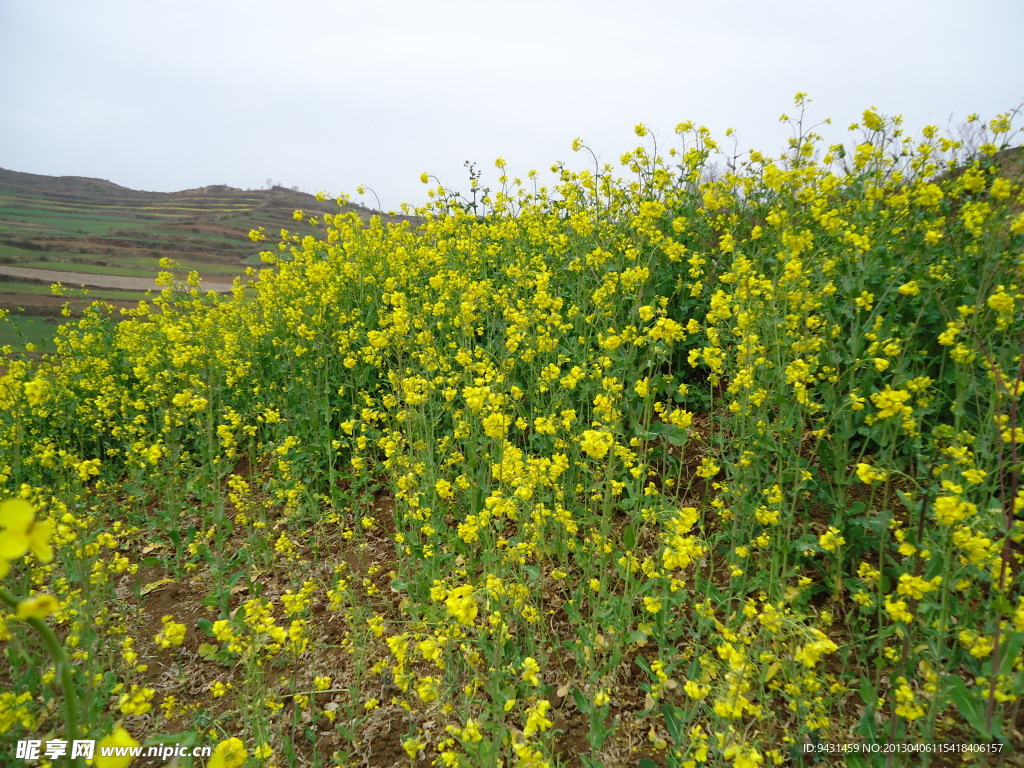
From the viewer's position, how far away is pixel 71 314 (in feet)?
21.0

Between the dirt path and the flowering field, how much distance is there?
14.8 ft

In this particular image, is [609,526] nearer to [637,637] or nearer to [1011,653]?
[637,637]

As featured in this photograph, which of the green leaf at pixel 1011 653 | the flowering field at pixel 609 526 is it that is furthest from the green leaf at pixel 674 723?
the green leaf at pixel 1011 653

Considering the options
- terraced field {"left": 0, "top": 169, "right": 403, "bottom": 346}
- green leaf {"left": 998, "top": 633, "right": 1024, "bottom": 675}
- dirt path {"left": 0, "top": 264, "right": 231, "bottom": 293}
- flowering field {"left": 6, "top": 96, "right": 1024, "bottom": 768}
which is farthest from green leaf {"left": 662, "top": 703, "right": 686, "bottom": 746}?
dirt path {"left": 0, "top": 264, "right": 231, "bottom": 293}

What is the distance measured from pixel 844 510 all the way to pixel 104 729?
3.15m

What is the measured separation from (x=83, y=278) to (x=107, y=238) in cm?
489

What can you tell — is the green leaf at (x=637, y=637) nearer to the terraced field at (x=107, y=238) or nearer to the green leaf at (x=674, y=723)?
the green leaf at (x=674, y=723)

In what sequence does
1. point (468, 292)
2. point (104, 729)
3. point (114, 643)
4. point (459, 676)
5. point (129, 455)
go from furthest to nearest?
point (129, 455) < point (468, 292) < point (114, 643) < point (459, 676) < point (104, 729)

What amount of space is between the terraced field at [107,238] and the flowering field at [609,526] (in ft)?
10.7

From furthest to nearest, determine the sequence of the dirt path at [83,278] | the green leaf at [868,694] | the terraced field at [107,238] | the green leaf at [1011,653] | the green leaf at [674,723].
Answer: the dirt path at [83,278] → the terraced field at [107,238] → the green leaf at [674,723] → the green leaf at [868,694] → the green leaf at [1011,653]

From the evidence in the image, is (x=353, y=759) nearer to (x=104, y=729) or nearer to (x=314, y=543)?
(x=104, y=729)

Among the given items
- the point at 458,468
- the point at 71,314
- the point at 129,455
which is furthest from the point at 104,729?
the point at 71,314

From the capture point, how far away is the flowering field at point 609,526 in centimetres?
188

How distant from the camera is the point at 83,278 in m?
9.04
